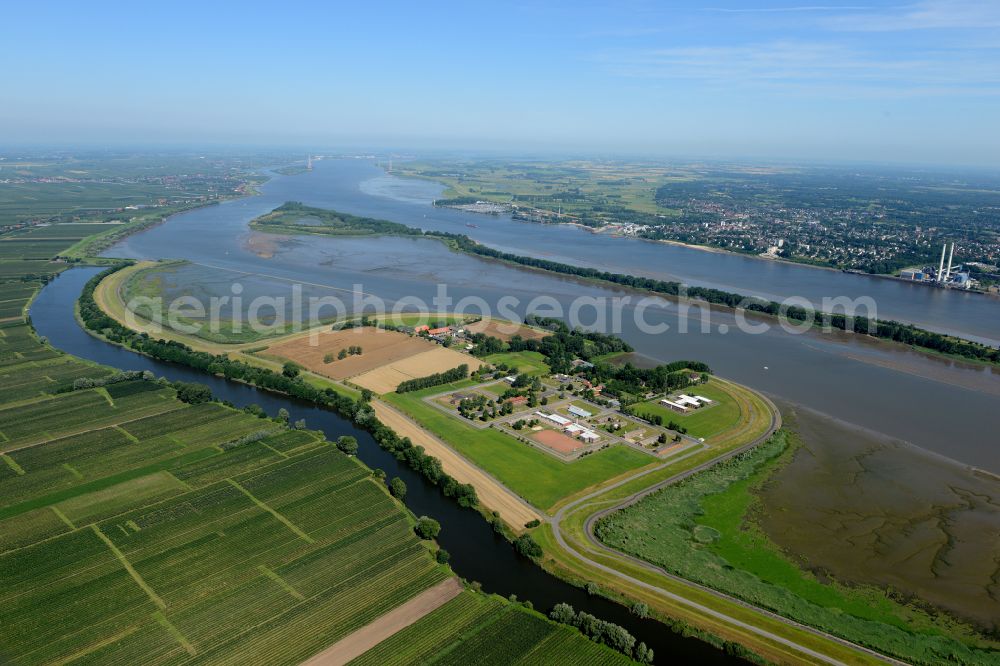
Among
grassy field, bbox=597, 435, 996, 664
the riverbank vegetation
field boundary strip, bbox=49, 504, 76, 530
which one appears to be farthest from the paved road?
the riverbank vegetation

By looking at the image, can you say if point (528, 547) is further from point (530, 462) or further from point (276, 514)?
point (276, 514)

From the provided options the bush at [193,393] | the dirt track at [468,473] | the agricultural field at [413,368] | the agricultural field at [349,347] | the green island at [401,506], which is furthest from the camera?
the agricultural field at [349,347]

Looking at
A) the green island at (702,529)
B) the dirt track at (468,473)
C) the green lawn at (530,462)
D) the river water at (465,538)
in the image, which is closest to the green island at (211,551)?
the river water at (465,538)

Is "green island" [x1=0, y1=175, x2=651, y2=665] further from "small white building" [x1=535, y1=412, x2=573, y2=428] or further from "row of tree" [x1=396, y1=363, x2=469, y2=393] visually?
"small white building" [x1=535, y1=412, x2=573, y2=428]

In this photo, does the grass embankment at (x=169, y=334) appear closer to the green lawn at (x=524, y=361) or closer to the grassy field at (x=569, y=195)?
the green lawn at (x=524, y=361)

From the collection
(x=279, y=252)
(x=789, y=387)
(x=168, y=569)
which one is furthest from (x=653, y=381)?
(x=279, y=252)

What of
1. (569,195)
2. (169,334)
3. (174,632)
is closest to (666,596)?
(174,632)
